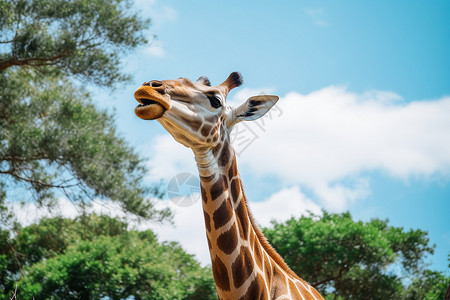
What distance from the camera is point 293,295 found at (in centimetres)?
384

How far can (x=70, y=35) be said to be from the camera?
1256 cm

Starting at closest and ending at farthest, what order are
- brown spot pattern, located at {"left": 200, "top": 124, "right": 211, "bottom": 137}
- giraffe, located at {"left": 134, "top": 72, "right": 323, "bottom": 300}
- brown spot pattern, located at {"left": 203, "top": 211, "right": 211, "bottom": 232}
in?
1. giraffe, located at {"left": 134, "top": 72, "right": 323, "bottom": 300}
2. brown spot pattern, located at {"left": 200, "top": 124, "right": 211, "bottom": 137}
3. brown spot pattern, located at {"left": 203, "top": 211, "right": 211, "bottom": 232}

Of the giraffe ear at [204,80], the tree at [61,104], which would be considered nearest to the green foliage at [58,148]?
the tree at [61,104]

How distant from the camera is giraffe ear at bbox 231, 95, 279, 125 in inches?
155

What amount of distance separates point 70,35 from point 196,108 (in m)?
10.0

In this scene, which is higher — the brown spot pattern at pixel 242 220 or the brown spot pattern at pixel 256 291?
the brown spot pattern at pixel 242 220

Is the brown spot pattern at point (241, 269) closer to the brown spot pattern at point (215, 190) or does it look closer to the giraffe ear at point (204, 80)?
the brown spot pattern at point (215, 190)

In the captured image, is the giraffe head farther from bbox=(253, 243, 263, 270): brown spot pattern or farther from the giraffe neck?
bbox=(253, 243, 263, 270): brown spot pattern

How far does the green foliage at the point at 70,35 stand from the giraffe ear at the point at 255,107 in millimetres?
9198

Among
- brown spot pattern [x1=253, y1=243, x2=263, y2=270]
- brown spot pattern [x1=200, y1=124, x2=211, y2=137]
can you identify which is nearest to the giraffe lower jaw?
brown spot pattern [x1=200, y1=124, x2=211, y2=137]

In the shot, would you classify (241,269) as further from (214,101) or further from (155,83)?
(155,83)

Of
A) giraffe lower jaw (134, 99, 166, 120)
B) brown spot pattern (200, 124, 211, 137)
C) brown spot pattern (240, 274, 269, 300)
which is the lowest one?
brown spot pattern (240, 274, 269, 300)

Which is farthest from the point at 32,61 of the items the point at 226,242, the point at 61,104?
the point at 226,242

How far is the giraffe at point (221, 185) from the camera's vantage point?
3410 millimetres
